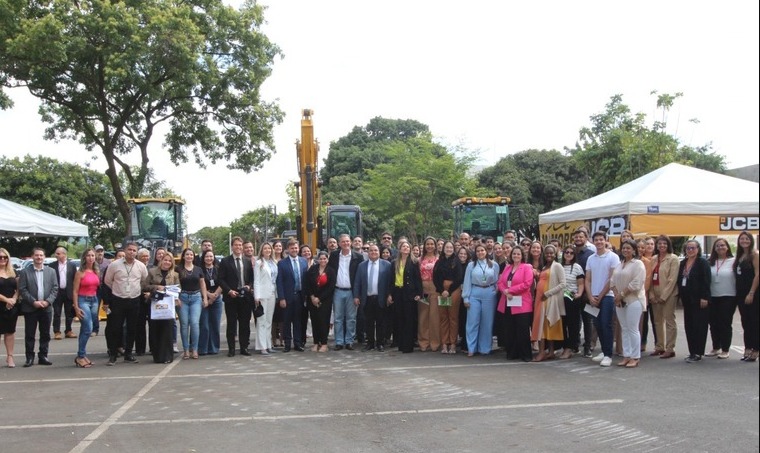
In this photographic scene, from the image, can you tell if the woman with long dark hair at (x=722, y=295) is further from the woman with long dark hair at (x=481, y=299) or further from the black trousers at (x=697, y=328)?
the woman with long dark hair at (x=481, y=299)

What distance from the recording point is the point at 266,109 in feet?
Answer: 97.8

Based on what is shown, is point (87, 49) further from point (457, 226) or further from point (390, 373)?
point (390, 373)

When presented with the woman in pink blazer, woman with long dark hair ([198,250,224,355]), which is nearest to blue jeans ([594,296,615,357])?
the woman in pink blazer

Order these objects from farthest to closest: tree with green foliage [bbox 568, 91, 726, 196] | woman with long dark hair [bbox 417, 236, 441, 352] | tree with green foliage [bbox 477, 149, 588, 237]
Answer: tree with green foliage [bbox 477, 149, 588, 237] < tree with green foliage [bbox 568, 91, 726, 196] < woman with long dark hair [bbox 417, 236, 441, 352]

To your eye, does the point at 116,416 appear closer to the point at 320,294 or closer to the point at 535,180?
the point at 320,294

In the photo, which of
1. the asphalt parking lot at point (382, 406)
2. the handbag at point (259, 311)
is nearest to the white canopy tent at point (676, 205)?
the asphalt parking lot at point (382, 406)

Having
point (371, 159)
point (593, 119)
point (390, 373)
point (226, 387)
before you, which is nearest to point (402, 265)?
point (390, 373)

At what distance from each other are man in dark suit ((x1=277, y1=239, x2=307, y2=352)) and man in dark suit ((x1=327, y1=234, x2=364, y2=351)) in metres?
0.59

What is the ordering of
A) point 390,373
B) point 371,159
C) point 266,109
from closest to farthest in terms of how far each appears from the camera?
1. point 390,373
2. point 266,109
3. point 371,159

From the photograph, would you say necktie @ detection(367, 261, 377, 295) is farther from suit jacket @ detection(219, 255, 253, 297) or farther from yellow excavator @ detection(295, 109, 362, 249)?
yellow excavator @ detection(295, 109, 362, 249)

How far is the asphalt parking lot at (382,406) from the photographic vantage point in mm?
Result: 6250

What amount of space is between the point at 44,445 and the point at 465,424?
149 inches

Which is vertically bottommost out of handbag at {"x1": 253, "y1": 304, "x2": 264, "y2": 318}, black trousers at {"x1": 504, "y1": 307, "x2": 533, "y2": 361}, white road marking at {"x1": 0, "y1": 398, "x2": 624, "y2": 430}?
white road marking at {"x1": 0, "y1": 398, "x2": 624, "y2": 430}

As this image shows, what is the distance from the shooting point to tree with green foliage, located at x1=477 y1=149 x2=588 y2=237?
51.4 meters
